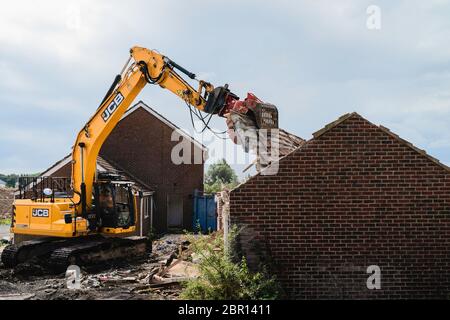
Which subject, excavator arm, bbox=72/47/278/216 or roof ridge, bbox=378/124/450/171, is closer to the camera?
roof ridge, bbox=378/124/450/171

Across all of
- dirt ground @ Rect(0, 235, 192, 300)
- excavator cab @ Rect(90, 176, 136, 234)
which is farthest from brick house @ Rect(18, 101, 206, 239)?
dirt ground @ Rect(0, 235, 192, 300)

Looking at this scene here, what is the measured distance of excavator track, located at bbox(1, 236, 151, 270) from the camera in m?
12.3

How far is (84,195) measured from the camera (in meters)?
13.3

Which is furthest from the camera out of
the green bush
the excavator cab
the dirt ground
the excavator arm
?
the excavator cab

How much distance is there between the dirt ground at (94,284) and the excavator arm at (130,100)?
2091 mm

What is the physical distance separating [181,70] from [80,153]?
4.19 metres

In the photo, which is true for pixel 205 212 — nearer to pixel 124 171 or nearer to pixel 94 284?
pixel 124 171

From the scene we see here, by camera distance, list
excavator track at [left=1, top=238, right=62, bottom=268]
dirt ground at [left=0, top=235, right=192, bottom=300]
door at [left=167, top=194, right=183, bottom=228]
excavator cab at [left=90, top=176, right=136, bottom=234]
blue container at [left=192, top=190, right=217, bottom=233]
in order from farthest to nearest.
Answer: door at [left=167, top=194, right=183, bottom=228], blue container at [left=192, top=190, right=217, bottom=233], excavator cab at [left=90, top=176, right=136, bottom=234], excavator track at [left=1, top=238, right=62, bottom=268], dirt ground at [left=0, top=235, right=192, bottom=300]

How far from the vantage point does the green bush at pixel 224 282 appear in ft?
25.3

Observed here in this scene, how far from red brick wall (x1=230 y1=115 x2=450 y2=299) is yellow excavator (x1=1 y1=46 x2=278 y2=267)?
427cm

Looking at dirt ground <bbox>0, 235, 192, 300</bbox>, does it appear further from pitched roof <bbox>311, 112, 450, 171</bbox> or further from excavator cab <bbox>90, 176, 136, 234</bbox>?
pitched roof <bbox>311, 112, 450, 171</bbox>

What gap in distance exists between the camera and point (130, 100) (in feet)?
43.3

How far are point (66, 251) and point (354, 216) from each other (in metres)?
7.85

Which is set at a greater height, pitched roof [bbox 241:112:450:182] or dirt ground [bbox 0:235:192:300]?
pitched roof [bbox 241:112:450:182]
